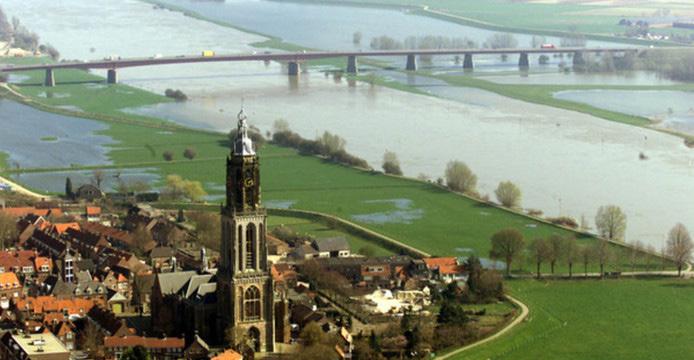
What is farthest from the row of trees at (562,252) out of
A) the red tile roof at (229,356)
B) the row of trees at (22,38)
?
the row of trees at (22,38)

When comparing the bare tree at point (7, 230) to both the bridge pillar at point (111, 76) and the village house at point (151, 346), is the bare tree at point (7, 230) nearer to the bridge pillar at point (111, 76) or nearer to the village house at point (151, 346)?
the village house at point (151, 346)

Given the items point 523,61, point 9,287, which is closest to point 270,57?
point 523,61

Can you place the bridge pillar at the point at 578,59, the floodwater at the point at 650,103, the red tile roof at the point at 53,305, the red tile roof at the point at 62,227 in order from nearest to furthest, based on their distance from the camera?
the red tile roof at the point at 53,305 < the red tile roof at the point at 62,227 < the floodwater at the point at 650,103 < the bridge pillar at the point at 578,59

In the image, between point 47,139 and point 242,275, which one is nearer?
point 242,275

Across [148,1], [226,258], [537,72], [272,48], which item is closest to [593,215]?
[226,258]

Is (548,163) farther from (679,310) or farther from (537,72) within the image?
(537,72)

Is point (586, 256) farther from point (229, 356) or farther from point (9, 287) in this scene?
point (9, 287)
